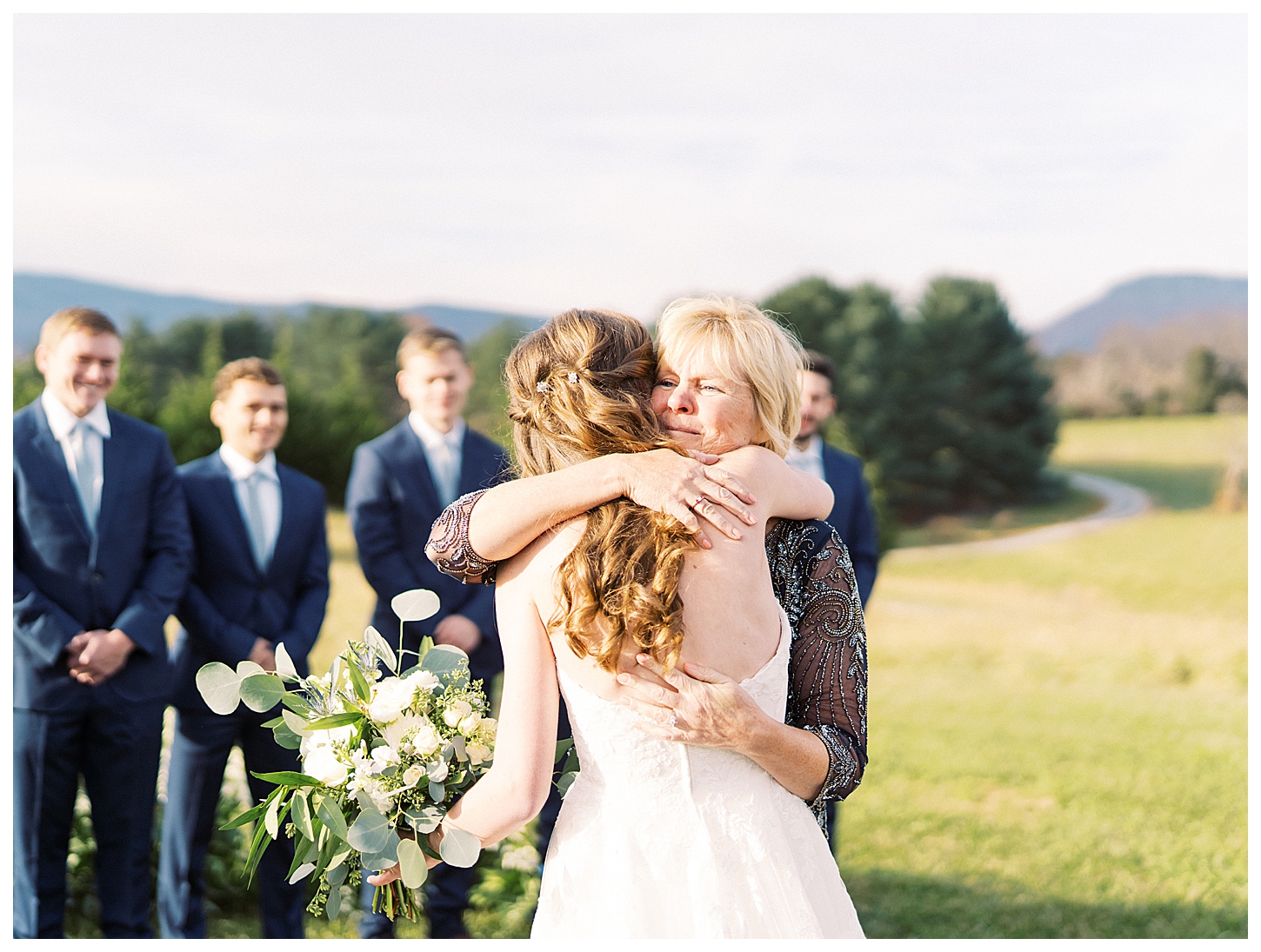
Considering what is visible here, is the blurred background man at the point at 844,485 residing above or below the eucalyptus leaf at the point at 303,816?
above

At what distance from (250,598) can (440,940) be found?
1660mm

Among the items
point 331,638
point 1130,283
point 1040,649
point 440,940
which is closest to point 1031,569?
point 1040,649

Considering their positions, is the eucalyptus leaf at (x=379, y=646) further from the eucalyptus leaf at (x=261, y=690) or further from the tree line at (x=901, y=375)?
the tree line at (x=901, y=375)

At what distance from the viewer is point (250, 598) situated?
4.50 metres

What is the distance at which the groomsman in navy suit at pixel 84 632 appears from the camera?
4.06 meters

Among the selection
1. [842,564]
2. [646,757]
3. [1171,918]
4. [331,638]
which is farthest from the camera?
[331,638]

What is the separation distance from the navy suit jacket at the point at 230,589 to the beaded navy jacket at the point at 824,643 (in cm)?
247

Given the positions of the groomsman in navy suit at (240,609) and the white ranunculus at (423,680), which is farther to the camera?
the groomsman in navy suit at (240,609)

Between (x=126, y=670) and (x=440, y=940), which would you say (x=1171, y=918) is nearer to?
(x=440, y=940)

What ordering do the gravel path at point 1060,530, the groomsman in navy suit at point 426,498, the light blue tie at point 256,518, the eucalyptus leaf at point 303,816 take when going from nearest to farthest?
the eucalyptus leaf at point 303,816 < the light blue tie at point 256,518 < the groomsman in navy suit at point 426,498 < the gravel path at point 1060,530

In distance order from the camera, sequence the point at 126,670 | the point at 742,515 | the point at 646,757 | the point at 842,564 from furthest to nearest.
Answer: the point at 126,670 → the point at 842,564 → the point at 646,757 → the point at 742,515

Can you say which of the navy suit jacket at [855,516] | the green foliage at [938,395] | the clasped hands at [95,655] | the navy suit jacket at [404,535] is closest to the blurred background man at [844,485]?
the navy suit jacket at [855,516]

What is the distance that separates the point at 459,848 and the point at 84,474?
9.14 ft

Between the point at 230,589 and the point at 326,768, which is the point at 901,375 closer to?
the point at 230,589
